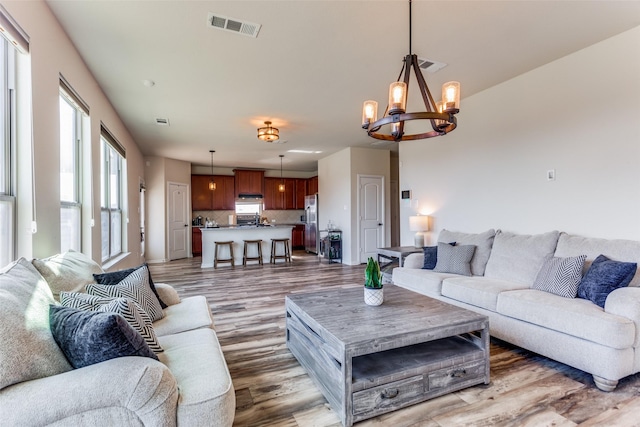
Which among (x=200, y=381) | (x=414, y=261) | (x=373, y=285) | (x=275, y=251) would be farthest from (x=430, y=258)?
(x=275, y=251)

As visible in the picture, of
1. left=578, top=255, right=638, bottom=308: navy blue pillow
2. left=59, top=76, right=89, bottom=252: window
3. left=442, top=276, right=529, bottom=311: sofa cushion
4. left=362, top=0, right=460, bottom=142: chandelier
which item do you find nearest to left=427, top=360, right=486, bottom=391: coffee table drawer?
left=442, top=276, right=529, bottom=311: sofa cushion

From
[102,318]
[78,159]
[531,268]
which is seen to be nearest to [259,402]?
[102,318]

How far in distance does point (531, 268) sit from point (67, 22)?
4549 millimetres

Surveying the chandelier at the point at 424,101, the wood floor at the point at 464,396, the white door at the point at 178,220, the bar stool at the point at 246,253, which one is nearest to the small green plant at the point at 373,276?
the wood floor at the point at 464,396

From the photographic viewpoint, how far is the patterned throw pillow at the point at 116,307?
4.99 ft

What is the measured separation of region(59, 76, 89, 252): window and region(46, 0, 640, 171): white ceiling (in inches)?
18.3

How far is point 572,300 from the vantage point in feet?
7.80

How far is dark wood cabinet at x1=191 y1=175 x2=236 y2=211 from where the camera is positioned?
921 cm

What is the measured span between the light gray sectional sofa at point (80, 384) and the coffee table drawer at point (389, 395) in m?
0.77

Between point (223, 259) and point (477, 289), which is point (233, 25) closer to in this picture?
point (477, 289)

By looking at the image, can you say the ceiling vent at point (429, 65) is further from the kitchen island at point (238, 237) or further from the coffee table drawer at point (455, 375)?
the kitchen island at point (238, 237)

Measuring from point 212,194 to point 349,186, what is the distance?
4.65 metres

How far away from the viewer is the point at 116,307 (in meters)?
1.54

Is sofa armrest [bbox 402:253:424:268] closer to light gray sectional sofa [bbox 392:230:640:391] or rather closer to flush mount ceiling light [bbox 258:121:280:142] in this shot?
light gray sectional sofa [bbox 392:230:640:391]
